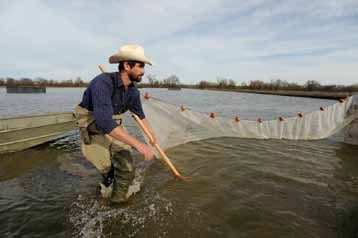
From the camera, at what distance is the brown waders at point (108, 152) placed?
415 cm

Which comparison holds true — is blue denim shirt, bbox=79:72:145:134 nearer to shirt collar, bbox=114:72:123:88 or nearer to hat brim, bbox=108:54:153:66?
shirt collar, bbox=114:72:123:88

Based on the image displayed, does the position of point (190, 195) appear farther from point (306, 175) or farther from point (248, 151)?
point (248, 151)

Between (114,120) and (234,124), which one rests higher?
(114,120)

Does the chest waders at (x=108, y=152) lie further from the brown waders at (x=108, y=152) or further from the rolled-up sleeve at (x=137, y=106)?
the rolled-up sleeve at (x=137, y=106)

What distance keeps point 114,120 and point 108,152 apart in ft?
4.05

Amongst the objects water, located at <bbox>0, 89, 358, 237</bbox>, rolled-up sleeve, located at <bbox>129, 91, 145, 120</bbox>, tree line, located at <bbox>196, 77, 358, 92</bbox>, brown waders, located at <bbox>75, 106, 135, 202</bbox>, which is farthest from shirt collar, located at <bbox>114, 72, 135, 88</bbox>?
tree line, located at <bbox>196, 77, 358, 92</bbox>

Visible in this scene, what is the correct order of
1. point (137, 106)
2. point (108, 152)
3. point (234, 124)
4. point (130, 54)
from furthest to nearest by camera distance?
point (234, 124)
point (137, 106)
point (108, 152)
point (130, 54)

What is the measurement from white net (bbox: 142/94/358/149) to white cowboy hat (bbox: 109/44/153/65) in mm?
2967

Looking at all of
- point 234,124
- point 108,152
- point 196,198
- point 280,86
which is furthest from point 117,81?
point 280,86

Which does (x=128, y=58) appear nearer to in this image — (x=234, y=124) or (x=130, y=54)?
(x=130, y=54)

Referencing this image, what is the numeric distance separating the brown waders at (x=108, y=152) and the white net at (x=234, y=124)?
2.30 metres

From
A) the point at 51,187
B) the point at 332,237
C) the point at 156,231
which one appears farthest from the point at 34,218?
the point at 332,237

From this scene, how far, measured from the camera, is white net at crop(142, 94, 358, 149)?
685 centimetres

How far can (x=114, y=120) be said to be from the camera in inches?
131
